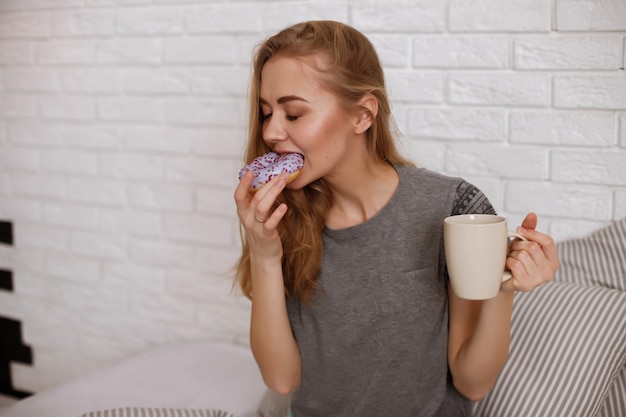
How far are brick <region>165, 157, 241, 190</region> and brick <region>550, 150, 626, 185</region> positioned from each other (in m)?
0.80

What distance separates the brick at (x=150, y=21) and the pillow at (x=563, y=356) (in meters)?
1.16

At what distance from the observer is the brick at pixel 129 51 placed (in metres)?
1.85

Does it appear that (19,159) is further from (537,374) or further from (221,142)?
(537,374)

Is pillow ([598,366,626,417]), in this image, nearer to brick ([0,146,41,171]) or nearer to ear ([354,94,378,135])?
ear ([354,94,378,135])

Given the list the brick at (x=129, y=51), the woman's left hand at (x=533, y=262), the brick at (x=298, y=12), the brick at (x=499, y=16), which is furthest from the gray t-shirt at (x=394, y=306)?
the brick at (x=129, y=51)

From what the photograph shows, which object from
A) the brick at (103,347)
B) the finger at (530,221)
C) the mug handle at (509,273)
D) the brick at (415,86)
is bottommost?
the brick at (103,347)

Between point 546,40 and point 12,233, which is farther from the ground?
point 546,40

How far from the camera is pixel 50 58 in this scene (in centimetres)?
200

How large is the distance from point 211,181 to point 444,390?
0.89 metres

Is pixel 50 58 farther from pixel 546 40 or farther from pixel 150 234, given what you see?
pixel 546 40

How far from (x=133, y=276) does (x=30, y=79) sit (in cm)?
68

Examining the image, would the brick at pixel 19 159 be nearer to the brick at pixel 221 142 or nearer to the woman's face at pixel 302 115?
the brick at pixel 221 142

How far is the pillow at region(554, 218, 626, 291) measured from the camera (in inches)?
53.7

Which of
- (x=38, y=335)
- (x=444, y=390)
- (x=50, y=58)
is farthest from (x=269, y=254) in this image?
(x=38, y=335)
